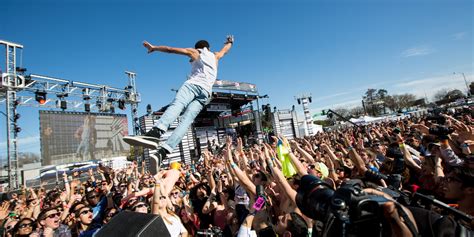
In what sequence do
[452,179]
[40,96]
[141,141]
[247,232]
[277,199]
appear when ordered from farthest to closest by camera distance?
[40,96] → [277,199] → [141,141] → [247,232] → [452,179]

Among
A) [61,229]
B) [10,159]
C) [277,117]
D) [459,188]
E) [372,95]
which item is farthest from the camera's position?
[372,95]

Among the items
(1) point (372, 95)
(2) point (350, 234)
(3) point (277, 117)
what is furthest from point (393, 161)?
(1) point (372, 95)

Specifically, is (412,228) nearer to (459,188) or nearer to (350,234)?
(350,234)

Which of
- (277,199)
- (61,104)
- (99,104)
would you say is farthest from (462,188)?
(99,104)

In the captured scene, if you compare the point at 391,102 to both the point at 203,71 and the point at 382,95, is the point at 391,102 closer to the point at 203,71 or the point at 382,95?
the point at 382,95

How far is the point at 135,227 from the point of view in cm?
140

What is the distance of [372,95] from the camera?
68062 mm

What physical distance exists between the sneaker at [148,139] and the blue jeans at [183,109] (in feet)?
0.34

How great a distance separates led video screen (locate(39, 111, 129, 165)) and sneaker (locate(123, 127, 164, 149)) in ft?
62.8

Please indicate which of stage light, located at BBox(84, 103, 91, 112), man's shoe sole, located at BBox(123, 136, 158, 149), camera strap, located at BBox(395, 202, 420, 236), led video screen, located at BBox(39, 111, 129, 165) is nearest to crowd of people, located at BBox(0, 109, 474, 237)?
camera strap, located at BBox(395, 202, 420, 236)

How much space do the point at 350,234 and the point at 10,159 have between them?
65.5 ft

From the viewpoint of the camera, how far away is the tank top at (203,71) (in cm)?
379

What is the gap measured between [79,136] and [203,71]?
2048 centimetres

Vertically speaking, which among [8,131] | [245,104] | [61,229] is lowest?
[61,229]
